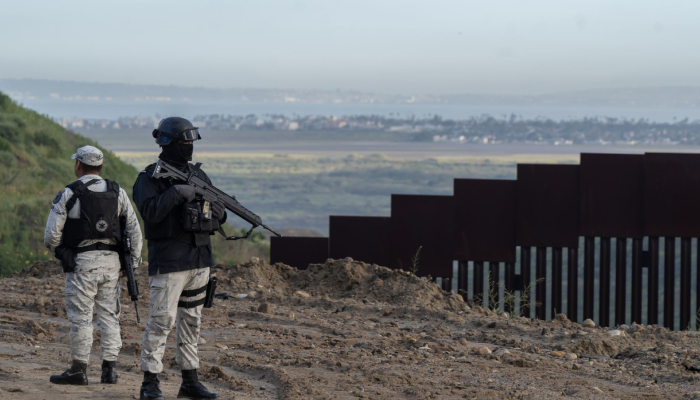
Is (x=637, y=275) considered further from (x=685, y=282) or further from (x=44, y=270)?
(x=44, y=270)

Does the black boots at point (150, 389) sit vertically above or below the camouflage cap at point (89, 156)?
below

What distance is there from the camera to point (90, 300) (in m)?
6.27

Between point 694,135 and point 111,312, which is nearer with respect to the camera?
point 111,312

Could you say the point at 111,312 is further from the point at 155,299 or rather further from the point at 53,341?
the point at 53,341

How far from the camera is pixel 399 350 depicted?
7.83 m

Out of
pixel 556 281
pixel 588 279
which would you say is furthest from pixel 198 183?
pixel 588 279

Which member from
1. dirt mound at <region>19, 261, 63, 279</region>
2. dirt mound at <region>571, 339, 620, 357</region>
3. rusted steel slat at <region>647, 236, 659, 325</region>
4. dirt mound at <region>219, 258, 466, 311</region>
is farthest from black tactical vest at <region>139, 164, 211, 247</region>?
rusted steel slat at <region>647, 236, 659, 325</region>

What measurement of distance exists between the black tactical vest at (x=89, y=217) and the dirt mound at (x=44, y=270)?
19.9 feet

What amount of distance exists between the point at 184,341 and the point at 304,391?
104cm

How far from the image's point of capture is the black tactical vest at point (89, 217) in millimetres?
6172

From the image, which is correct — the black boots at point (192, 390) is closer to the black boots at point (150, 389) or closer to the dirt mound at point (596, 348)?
the black boots at point (150, 389)

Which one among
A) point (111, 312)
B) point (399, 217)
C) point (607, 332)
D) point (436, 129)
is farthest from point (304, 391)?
point (436, 129)

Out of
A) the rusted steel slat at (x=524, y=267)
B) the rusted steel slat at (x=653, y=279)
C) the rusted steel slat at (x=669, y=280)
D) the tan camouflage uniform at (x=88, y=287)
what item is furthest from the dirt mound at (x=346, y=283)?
the tan camouflage uniform at (x=88, y=287)

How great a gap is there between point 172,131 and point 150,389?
1.86 meters
